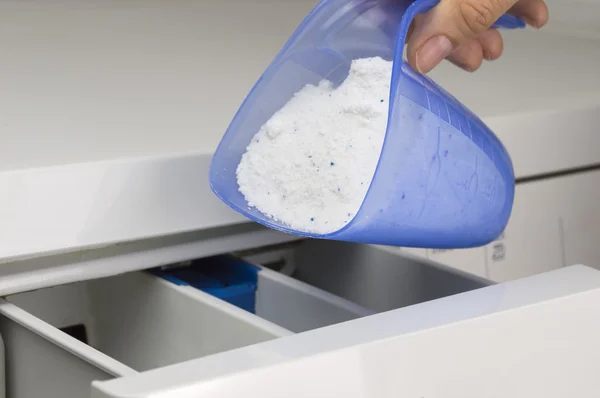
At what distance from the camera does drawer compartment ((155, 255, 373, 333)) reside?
1.67 feet

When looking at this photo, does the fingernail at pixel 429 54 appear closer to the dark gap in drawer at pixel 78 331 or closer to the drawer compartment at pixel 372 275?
the drawer compartment at pixel 372 275

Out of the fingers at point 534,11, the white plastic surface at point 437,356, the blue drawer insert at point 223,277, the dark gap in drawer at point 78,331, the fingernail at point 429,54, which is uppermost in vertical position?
the fingers at point 534,11

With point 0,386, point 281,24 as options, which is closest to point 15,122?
point 0,386

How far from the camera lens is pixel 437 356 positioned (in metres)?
0.35

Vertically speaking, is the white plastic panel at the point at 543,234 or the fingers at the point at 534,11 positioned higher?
the fingers at the point at 534,11

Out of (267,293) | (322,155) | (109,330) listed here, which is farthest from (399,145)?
(109,330)

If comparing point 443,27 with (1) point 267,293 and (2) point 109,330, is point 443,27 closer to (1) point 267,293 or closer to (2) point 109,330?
(1) point 267,293

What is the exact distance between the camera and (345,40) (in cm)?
49

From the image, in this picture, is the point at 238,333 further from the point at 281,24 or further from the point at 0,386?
the point at 281,24

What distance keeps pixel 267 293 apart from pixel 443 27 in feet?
0.70

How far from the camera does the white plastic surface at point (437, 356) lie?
31 cm

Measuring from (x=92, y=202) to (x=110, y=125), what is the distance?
3.1 inches

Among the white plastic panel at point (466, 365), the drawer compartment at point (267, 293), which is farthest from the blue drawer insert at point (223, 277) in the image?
the white plastic panel at point (466, 365)

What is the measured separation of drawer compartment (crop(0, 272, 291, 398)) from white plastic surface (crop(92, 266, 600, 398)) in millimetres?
72
